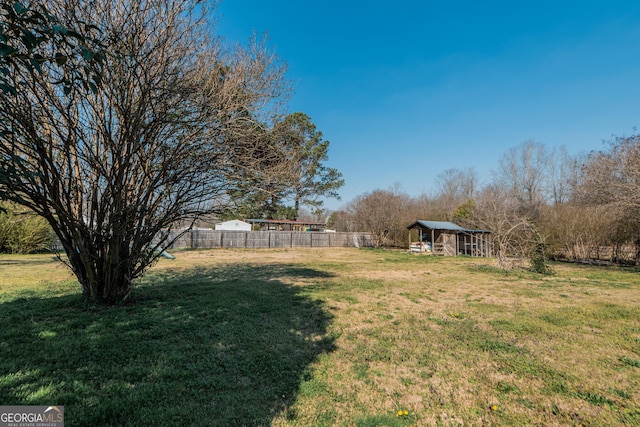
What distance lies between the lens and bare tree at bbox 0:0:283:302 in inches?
161

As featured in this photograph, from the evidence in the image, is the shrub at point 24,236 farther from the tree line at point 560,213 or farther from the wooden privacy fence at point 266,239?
the tree line at point 560,213

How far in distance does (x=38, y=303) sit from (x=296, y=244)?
22.7 meters

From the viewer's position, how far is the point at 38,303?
512 centimetres

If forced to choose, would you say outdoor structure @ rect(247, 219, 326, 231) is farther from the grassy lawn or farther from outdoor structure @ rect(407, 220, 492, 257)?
the grassy lawn

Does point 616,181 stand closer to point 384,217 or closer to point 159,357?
point 159,357

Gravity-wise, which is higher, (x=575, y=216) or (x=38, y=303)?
(x=575, y=216)

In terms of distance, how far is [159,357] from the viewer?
3.16 m

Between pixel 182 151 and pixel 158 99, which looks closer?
pixel 158 99

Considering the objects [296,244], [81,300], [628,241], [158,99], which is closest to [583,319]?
[158,99]

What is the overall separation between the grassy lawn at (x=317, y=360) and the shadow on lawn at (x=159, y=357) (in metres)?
0.02

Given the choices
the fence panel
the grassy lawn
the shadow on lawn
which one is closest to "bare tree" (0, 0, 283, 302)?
the shadow on lawn

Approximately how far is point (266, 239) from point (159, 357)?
23.1 metres

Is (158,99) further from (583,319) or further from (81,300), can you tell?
(583,319)

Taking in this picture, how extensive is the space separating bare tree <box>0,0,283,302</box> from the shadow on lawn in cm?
114
